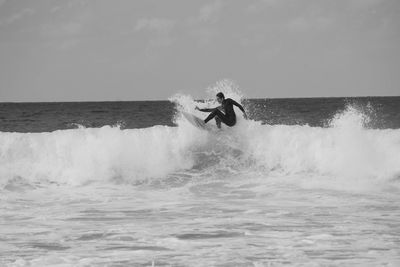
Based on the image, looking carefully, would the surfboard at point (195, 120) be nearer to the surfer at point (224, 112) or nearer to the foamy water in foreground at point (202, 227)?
the surfer at point (224, 112)

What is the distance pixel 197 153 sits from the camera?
60.2ft

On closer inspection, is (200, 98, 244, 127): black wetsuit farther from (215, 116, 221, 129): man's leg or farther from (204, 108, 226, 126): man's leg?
(215, 116, 221, 129): man's leg

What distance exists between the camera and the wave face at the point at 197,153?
16.3m

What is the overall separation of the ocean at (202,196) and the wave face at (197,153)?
0.03 m

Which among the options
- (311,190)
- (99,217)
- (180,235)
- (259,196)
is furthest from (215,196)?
(180,235)

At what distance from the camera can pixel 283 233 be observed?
9.06 metres

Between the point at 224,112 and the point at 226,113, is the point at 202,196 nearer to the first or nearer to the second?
the point at 226,113

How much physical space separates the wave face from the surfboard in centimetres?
20

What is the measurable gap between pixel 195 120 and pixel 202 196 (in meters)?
5.90

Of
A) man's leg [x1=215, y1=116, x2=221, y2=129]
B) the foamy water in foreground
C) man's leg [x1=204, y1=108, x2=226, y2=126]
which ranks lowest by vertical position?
the foamy water in foreground

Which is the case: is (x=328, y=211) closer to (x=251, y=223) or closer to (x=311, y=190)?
(x=251, y=223)

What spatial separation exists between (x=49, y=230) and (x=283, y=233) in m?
3.66

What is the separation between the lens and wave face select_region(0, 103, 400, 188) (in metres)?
16.3

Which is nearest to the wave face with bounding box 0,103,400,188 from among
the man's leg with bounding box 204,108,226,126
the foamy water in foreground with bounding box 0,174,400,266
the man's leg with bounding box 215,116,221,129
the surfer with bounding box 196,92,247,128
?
the man's leg with bounding box 215,116,221,129
